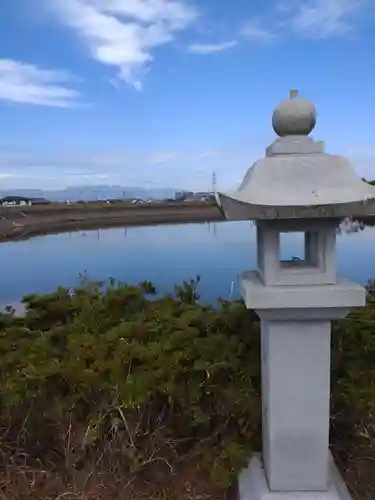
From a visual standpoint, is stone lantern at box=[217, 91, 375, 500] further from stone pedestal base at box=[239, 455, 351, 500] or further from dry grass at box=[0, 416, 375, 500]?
dry grass at box=[0, 416, 375, 500]

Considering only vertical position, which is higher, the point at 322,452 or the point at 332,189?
the point at 332,189

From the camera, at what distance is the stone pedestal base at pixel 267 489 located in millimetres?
2029

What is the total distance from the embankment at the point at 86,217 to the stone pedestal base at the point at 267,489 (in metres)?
18.9

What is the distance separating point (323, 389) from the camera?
198 cm

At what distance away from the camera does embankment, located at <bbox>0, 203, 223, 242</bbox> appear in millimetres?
23453

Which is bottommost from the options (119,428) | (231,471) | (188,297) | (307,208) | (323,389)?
(231,471)

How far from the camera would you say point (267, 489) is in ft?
6.76

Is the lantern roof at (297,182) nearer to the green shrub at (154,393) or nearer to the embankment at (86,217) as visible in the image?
the green shrub at (154,393)

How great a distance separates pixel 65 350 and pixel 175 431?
2.31 ft

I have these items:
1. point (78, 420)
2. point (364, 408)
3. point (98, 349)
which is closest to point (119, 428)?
point (78, 420)

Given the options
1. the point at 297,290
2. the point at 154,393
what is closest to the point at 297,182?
the point at 297,290

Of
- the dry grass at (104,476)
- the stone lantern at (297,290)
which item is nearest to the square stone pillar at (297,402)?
the stone lantern at (297,290)

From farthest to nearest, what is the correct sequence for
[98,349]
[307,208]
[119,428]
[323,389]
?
[98,349], [119,428], [323,389], [307,208]

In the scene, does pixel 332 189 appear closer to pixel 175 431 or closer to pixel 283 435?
pixel 283 435
